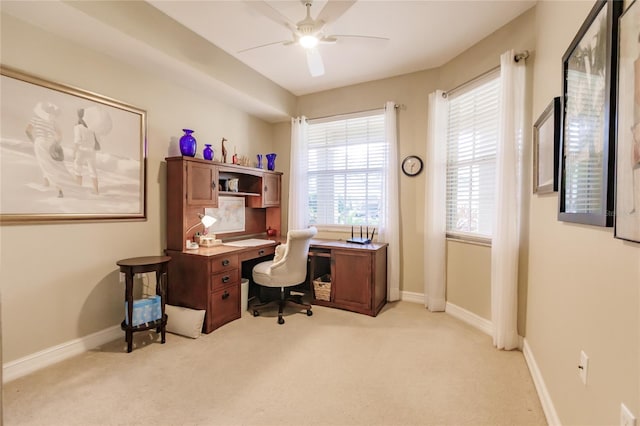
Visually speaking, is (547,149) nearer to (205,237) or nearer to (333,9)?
(333,9)

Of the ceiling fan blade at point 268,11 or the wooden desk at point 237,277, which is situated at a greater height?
the ceiling fan blade at point 268,11

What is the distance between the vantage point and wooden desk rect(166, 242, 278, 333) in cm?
282

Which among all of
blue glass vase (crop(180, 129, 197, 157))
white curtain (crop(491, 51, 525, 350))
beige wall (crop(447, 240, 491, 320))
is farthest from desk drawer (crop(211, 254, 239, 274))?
white curtain (crop(491, 51, 525, 350))

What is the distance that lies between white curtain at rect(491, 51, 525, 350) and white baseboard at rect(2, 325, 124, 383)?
3419 millimetres

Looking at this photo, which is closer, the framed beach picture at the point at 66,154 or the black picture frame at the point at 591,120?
the black picture frame at the point at 591,120

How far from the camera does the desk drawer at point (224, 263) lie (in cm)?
288

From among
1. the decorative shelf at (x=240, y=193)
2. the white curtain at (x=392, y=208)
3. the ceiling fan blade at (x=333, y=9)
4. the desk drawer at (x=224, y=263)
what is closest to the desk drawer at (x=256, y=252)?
the desk drawer at (x=224, y=263)

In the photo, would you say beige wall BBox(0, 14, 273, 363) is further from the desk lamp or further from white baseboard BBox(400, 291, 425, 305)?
white baseboard BBox(400, 291, 425, 305)

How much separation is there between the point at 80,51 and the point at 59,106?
1.69 feet

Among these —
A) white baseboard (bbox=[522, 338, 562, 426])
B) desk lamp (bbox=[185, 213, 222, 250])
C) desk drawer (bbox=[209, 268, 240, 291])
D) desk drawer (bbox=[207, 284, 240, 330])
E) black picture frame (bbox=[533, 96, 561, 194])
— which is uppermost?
black picture frame (bbox=[533, 96, 561, 194])

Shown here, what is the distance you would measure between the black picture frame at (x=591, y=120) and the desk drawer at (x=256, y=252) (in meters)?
2.74

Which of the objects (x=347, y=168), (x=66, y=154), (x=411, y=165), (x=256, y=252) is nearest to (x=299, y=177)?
(x=347, y=168)

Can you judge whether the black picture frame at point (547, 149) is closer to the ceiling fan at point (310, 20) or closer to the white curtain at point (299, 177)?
the ceiling fan at point (310, 20)

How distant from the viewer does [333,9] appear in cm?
207
